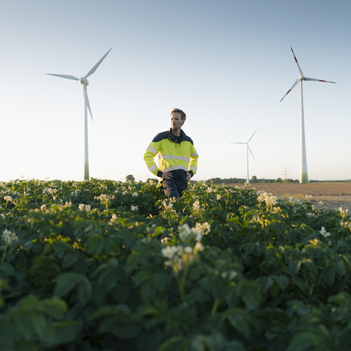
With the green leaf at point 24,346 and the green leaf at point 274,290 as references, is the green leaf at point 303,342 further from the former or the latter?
the green leaf at point 24,346

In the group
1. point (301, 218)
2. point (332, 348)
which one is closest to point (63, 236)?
point (332, 348)

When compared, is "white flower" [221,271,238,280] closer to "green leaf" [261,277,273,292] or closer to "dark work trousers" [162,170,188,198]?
"green leaf" [261,277,273,292]

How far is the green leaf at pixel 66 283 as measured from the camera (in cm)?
182

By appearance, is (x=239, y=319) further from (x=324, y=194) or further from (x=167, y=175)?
(x=324, y=194)

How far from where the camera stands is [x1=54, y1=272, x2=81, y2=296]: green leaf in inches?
71.6

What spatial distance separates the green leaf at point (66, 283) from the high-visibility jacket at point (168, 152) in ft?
21.7

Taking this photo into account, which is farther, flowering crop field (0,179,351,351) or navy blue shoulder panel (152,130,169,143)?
navy blue shoulder panel (152,130,169,143)

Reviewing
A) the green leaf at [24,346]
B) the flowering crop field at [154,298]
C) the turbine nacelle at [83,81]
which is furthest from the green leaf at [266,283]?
the turbine nacelle at [83,81]

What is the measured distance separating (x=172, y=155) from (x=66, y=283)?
703 cm

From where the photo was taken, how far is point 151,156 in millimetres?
8664

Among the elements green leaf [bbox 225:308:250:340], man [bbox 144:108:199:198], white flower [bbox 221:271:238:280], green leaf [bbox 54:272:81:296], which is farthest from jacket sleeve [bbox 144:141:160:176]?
green leaf [bbox 225:308:250:340]

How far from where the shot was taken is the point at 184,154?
8.98 m

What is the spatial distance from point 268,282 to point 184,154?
6.86 m

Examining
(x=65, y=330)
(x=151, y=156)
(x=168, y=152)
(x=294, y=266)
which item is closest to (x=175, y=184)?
(x=168, y=152)
